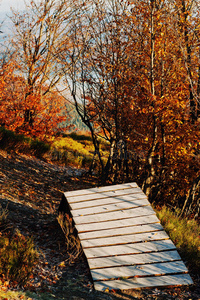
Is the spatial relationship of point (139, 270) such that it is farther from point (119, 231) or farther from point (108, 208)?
point (108, 208)

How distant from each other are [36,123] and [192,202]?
9.60 meters

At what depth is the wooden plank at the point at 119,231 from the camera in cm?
453

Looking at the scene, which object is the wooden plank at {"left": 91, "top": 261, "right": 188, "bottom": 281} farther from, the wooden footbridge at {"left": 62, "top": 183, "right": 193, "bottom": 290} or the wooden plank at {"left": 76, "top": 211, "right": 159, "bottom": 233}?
the wooden plank at {"left": 76, "top": 211, "right": 159, "bottom": 233}

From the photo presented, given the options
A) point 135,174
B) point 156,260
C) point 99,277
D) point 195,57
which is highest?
point 195,57

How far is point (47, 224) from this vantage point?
5.88 metres

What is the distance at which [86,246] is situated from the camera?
434cm

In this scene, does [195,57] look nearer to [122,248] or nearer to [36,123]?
[122,248]

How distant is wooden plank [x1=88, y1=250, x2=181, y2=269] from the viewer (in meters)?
4.05

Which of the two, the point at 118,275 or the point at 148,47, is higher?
the point at 148,47

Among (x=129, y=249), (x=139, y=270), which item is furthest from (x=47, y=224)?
(x=139, y=270)

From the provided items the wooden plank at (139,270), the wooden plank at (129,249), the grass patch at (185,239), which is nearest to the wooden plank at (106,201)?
the grass patch at (185,239)

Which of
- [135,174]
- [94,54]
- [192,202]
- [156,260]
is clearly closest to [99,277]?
[156,260]

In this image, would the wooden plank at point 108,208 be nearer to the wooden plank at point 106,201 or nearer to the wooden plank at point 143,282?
the wooden plank at point 106,201

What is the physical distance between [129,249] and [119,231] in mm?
387
